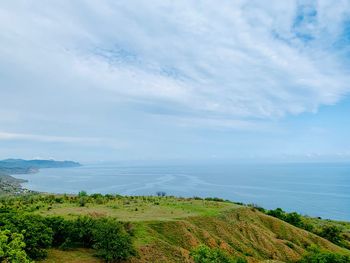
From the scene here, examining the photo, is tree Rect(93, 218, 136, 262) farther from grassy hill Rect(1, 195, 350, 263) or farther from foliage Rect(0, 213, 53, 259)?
foliage Rect(0, 213, 53, 259)

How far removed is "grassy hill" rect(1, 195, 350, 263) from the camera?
107 feet

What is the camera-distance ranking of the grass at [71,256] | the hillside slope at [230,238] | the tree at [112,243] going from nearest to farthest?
the grass at [71,256] → the tree at [112,243] → the hillside slope at [230,238]

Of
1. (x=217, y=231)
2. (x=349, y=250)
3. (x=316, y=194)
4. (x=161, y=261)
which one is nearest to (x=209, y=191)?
(x=316, y=194)

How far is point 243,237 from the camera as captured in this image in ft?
142

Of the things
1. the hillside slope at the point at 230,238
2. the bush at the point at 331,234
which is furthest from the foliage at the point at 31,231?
the bush at the point at 331,234

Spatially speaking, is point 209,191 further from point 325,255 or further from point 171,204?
point 325,255

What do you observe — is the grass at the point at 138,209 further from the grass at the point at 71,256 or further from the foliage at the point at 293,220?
the foliage at the point at 293,220

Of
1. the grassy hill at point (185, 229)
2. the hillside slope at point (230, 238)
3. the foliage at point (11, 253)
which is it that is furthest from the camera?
the hillside slope at point (230, 238)

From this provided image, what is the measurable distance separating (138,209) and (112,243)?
55.5 feet

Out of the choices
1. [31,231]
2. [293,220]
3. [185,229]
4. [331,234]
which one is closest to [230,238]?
[185,229]

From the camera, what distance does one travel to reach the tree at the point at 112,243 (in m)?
28.2

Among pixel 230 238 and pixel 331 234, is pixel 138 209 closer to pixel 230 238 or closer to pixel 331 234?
pixel 230 238

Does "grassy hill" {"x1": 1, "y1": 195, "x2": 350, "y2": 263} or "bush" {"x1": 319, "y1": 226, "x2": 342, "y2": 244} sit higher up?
"grassy hill" {"x1": 1, "y1": 195, "x2": 350, "y2": 263}

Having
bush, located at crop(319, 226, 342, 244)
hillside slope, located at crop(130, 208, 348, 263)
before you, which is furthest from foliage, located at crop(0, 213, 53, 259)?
bush, located at crop(319, 226, 342, 244)
